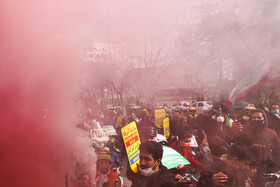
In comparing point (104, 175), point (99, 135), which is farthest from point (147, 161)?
point (99, 135)

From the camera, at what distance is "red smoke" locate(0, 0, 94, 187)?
2443mm

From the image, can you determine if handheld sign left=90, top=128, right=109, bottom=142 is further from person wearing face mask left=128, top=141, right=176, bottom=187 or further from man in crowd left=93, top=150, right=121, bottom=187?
person wearing face mask left=128, top=141, right=176, bottom=187

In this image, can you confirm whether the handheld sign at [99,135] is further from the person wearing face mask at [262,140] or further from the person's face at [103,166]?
the person wearing face mask at [262,140]

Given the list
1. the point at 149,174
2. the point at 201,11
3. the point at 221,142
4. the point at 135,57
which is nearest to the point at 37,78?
the point at 135,57

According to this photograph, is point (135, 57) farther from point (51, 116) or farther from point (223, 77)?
point (223, 77)

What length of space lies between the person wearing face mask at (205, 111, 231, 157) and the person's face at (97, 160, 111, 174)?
1.92 metres

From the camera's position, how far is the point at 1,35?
7.87ft

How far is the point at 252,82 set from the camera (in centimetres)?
363

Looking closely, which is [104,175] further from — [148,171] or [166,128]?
[166,128]

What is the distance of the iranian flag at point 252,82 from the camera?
3547mm

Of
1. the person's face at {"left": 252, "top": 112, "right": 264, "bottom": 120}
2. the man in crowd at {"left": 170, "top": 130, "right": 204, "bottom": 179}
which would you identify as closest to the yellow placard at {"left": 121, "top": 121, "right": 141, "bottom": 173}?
the man in crowd at {"left": 170, "top": 130, "right": 204, "bottom": 179}

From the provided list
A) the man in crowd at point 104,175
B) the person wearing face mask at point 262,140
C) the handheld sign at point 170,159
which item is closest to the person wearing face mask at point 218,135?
the person wearing face mask at point 262,140

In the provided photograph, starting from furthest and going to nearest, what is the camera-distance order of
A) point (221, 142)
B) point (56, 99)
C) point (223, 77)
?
point (221, 142) → point (223, 77) → point (56, 99)

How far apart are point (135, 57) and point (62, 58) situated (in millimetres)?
940
